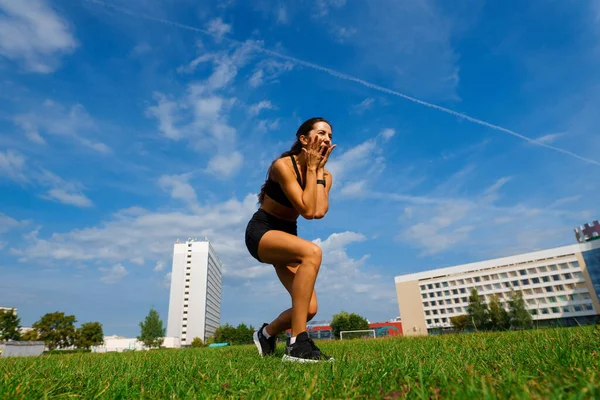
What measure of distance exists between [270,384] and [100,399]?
812 millimetres

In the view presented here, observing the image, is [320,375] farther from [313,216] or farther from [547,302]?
[547,302]

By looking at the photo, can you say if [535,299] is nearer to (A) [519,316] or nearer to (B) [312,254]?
(A) [519,316]

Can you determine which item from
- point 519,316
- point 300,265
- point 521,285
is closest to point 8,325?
point 300,265

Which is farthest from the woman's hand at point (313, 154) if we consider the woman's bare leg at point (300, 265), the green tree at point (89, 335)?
the green tree at point (89, 335)

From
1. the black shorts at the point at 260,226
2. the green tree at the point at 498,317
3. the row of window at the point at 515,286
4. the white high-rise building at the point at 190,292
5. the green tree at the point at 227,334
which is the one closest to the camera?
the black shorts at the point at 260,226

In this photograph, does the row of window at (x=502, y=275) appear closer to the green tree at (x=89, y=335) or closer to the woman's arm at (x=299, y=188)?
the green tree at (x=89, y=335)

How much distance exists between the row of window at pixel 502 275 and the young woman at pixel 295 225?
102 m

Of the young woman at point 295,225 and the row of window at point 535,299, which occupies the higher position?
the row of window at point 535,299

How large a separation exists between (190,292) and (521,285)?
11296 cm

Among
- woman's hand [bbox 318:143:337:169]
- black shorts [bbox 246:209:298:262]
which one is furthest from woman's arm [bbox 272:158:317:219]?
black shorts [bbox 246:209:298:262]

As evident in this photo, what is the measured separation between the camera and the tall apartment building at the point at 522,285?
7806 centimetres

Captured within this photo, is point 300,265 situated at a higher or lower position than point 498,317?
lower

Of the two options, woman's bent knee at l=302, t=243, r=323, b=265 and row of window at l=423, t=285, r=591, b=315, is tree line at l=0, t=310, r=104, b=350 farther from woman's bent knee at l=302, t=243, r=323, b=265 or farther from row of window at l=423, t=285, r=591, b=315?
row of window at l=423, t=285, r=591, b=315

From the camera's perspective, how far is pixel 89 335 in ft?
152
